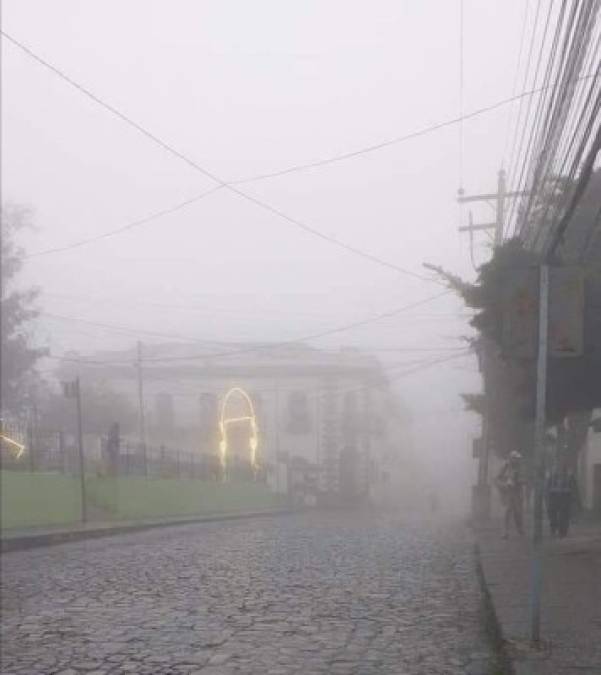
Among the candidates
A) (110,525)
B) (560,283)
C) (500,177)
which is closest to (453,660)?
(560,283)

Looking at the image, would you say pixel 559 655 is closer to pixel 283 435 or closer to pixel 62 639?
pixel 62 639

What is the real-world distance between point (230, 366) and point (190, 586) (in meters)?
53.0

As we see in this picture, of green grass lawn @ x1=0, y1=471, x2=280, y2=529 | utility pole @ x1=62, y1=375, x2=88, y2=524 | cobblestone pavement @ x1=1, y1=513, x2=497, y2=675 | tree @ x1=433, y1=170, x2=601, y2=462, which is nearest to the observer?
cobblestone pavement @ x1=1, y1=513, x2=497, y2=675

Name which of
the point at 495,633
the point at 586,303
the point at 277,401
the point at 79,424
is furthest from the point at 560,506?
the point at 277,401

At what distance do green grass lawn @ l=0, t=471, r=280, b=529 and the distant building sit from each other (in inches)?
732

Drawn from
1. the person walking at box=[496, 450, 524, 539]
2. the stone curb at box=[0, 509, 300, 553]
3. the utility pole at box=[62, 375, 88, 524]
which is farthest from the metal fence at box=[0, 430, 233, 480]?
the person walking at box=[496, 450, 524, 539]

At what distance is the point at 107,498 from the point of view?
91.4 ft

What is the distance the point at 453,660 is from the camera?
702cm

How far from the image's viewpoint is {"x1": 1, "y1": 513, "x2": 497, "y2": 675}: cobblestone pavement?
7035mm

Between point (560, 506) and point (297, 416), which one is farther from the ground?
point (560, 506)

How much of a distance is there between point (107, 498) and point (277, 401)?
Answer: 37.1 metres

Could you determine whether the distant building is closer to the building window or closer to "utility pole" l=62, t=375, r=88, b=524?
the building window

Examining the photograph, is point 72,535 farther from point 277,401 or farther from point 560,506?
point 277,401

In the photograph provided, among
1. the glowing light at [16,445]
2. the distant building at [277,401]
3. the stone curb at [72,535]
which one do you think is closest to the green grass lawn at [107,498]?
the glowing light at [16,445]
